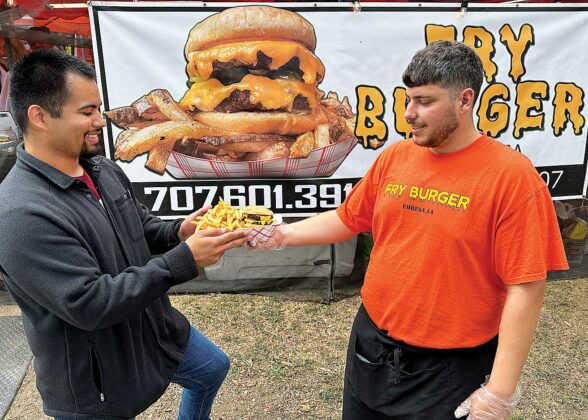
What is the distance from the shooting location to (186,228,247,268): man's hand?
6.09 feet

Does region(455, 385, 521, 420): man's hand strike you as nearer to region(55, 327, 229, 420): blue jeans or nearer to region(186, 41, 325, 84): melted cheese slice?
region(55, 327, 229, 420): blue jeans

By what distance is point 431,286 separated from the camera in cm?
178

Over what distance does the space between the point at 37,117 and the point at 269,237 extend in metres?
1.21

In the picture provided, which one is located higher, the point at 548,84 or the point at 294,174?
the point at 548,84

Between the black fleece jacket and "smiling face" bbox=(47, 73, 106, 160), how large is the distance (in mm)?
120

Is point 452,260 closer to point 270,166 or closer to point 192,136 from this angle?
point 270,166

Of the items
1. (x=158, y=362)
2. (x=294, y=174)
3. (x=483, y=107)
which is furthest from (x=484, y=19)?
(x=158, y=362)

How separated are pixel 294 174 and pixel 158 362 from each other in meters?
2.48

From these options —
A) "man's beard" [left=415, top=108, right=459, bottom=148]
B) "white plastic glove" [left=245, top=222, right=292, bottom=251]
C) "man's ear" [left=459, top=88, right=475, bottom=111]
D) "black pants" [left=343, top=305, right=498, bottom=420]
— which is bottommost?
"black pants" [left=343, top=305, right=498, bottom=420]

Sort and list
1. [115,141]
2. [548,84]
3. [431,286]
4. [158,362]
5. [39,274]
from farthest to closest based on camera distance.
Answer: [548,84], [115,141], [158,362], [431,286], [39,274]

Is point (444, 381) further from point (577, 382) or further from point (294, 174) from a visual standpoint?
point (294, 174)

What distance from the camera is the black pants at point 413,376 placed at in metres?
1.81

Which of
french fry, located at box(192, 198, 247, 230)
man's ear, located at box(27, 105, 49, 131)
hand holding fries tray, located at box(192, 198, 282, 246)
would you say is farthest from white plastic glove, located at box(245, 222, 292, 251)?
man's ear, located at box(27, 105, 49, 131)

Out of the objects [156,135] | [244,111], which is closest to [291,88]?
[244,111]
